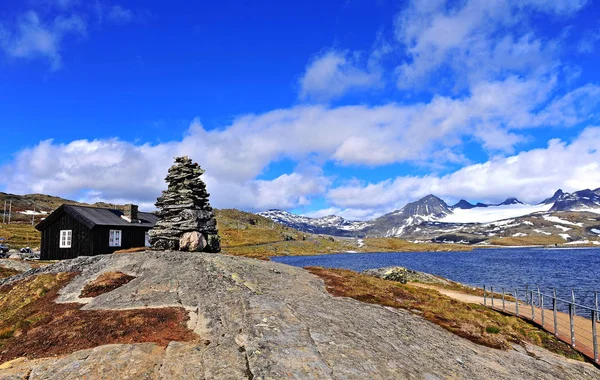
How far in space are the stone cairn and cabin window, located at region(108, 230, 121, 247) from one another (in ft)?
54.5

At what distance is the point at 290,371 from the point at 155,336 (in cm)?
591

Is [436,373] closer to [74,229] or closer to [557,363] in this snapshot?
[557,363]

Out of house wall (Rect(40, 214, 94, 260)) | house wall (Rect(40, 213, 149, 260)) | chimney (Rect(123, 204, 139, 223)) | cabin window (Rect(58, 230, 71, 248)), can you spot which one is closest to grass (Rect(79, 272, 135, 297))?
house wall (Rect(40, 213, 149, 260))

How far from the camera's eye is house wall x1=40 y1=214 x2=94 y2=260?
161ft

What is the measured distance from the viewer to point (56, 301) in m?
21.6

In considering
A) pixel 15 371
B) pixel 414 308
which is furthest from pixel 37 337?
pixel 414 308

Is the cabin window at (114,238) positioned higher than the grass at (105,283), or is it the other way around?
the cabin window at (114,238)

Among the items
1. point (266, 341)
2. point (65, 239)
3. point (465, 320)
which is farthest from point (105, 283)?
point (65, 239)

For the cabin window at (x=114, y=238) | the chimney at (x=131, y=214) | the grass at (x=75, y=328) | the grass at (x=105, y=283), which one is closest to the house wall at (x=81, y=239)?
the cabin window at (x=114, y=238)

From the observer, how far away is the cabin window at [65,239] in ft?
166

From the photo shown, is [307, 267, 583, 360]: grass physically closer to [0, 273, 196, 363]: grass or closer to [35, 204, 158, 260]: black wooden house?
[0, 273, 196, 363]: grass

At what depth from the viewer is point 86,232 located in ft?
161

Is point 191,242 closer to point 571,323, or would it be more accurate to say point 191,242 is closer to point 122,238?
point 122,238

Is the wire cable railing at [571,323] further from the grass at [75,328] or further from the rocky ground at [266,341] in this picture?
the grass at [75,328]
